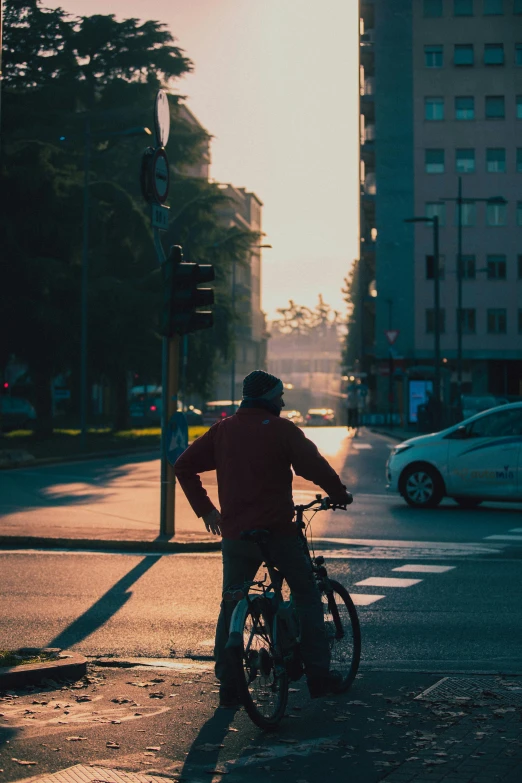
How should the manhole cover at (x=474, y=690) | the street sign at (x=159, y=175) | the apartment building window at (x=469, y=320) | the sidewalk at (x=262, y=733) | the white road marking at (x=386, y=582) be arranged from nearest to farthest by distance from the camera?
the sidewalk at (x=262, y=733), the manhole cover at (x=474, y=690), the white road marking at (x=386, y=582), the street sign at (x=159, y=175), the apartment building window at (x=469, y=320)

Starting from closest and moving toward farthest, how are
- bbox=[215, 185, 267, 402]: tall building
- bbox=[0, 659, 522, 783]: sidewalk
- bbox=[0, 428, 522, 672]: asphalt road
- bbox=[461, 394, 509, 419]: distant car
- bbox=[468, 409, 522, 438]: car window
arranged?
bbox=[0, 659, 522, 783]: sidewalk < bbox=[0, 428, 522, 672]: asphalt road < bbox=[468, 409, 522, 438]: car window < bbox=[461, 394, 509, 419]: distant car < bbox=[215, 185, 267, 402]: tall building

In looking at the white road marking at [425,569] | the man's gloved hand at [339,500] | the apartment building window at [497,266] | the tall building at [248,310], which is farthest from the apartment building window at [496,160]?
the man's gloved hand at [339,500]

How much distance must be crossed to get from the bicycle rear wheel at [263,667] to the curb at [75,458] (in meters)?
22.0

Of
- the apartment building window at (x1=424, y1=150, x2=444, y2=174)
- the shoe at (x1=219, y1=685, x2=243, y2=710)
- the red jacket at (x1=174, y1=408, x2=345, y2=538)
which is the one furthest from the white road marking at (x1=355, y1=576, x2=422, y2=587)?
the apartment building window at (x1=424, y1=150, x2=444, y2=174)

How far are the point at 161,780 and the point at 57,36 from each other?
141 feet

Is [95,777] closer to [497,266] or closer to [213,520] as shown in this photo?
[213,520]

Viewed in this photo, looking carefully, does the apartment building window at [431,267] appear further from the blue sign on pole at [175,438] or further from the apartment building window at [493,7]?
the blue sign on pole at [175,438]

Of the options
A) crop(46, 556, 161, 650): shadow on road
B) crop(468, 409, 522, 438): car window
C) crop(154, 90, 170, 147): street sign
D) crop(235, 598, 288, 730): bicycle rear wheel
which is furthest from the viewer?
crop(468, 409, 522, 438): car window

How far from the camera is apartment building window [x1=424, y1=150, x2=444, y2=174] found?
250ft

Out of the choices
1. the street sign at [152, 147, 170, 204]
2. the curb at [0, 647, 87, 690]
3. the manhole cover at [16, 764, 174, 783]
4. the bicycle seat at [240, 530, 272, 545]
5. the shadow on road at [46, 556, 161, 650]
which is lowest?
the shadow on road at [46, 556, 161, 650]

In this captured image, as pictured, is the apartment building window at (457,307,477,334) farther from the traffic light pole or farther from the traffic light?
the traffic light

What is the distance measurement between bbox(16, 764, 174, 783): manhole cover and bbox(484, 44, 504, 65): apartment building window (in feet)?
248

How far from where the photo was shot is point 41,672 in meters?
6.75

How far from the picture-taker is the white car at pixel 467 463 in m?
Answer: 17.8
